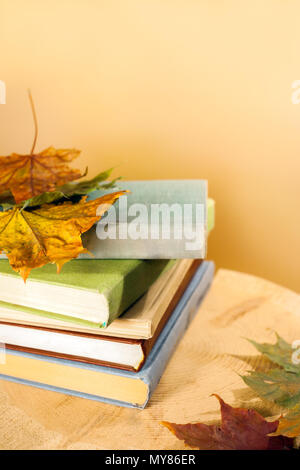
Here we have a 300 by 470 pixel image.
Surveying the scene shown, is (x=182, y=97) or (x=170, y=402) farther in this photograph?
(x=182, y=97)

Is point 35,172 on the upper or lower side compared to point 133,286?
upper

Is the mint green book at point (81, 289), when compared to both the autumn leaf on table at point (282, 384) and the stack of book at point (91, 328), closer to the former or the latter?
the stack of book at point (91, 328)

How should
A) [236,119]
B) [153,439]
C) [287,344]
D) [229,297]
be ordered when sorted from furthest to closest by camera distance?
[236,119], [229,297], [287,344], [153,439]

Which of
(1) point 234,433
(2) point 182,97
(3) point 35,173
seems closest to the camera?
(1) point 234,433

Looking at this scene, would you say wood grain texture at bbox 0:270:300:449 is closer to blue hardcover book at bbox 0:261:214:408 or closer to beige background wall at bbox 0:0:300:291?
blue hardcover book at bbox 0:261:214:408

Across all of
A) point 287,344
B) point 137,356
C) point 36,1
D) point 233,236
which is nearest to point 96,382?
point 137,356

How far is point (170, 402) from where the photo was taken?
0.45 meters

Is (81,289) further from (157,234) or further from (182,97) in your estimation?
(182,97)

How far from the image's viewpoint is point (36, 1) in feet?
2.72

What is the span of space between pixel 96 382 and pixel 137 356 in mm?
66

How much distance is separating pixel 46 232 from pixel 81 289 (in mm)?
80

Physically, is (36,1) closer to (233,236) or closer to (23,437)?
(233,236)

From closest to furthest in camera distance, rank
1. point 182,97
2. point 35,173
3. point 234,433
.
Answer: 1. point 234,433
2. point 35,173
3. point 182,97

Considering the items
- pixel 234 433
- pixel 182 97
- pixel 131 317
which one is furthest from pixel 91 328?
pixel 182 97
